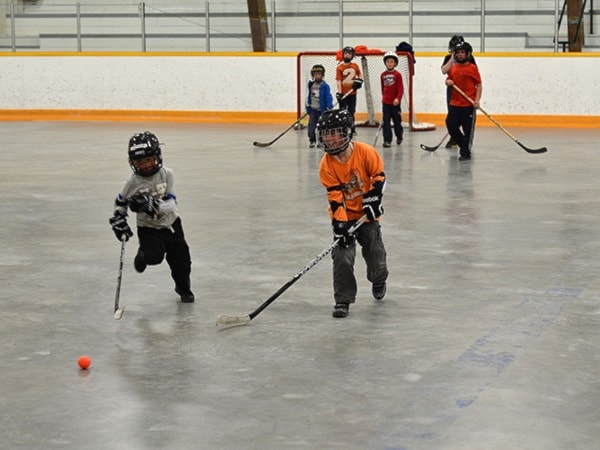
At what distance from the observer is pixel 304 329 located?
597 centimetres

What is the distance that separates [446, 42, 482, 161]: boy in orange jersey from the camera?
45.2 feet

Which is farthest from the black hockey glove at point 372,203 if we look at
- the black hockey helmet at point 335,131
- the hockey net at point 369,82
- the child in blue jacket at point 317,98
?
the hockey net at point 369,82

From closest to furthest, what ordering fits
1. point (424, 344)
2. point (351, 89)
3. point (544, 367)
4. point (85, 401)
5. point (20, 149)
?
point (85, 401), point (544, 367), point (424, 344), point (20, 149), point (351, 89)

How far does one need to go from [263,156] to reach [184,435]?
34.0ft

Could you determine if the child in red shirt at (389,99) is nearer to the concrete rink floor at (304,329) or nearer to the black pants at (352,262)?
the concrete rink floor at (304,329)

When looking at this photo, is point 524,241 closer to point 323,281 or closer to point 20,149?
point 323,281

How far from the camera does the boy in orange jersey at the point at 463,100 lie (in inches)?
542

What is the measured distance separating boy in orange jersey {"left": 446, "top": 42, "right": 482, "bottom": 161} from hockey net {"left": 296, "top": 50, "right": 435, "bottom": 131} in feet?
13.7

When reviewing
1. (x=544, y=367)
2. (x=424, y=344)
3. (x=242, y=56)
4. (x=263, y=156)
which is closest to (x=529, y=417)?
(x=544, y=367)

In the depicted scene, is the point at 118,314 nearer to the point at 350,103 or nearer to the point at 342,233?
the point at 342,233

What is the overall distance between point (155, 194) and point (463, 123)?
8.02 m

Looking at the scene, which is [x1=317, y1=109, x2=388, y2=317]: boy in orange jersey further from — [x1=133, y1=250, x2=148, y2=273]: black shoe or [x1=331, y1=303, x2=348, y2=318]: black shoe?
[x1=133, y1=250, x2=148, y2=273]: black shoe

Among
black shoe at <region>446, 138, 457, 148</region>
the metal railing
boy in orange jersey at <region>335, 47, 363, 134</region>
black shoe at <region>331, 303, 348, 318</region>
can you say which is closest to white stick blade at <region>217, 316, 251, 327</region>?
black shoe at <region>331, 303, 348, 318</region>

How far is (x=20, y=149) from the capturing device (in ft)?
51.4
